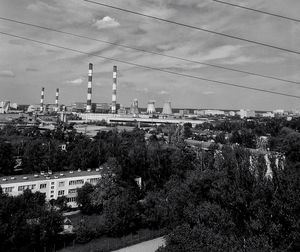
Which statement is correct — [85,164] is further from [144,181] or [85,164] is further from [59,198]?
[59,198]

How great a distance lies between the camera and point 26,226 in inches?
424

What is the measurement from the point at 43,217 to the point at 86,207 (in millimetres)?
4724

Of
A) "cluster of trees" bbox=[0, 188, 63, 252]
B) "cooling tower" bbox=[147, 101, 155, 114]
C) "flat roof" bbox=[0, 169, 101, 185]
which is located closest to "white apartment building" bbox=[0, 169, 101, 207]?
"flat roof" bbox=[0, 169, 101, 185]

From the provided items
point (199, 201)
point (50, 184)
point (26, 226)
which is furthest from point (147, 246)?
point (50, 184)

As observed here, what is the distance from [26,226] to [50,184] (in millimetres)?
6554

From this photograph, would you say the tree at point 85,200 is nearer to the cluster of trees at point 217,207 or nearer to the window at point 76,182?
the cluster of trees at point 217,207

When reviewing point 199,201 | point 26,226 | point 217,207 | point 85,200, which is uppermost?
point 217,207

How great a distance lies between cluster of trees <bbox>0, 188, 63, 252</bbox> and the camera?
10.4 m

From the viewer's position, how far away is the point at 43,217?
11.4 meters

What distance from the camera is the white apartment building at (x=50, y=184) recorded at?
15984 millimetres

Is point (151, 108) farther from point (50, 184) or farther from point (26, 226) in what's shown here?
point (26, 226)

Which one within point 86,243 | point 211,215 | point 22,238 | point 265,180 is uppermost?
point 265,180

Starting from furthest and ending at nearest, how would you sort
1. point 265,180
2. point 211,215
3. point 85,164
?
point 85,164, point 265,180, point 211,215

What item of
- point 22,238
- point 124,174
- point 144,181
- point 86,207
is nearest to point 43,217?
point 22,238
